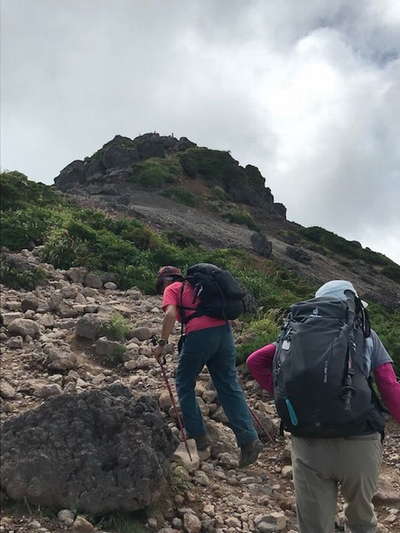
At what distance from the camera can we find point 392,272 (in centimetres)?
4434

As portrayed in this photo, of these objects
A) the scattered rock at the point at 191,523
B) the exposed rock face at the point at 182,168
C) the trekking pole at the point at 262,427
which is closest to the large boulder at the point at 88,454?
the scattered rock at the point at 191,523

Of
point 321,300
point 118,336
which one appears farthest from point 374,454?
point 118,336

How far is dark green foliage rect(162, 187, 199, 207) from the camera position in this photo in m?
44.3

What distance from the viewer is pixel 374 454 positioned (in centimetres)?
289

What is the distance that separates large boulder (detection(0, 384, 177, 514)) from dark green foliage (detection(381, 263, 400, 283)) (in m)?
41.6

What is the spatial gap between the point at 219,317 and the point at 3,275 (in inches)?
250

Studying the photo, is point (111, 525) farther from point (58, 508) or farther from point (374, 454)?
point (374, 454)

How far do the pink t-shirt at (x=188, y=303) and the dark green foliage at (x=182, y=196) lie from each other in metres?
39.2

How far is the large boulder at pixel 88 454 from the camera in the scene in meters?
3.61

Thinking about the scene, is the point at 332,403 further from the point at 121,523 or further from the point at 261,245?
the point at 261,245

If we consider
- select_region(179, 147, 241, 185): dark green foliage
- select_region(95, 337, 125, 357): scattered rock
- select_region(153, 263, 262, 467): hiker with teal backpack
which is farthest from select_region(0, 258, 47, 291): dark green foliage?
select_region(179, 147, 241, 185): dark green foliage

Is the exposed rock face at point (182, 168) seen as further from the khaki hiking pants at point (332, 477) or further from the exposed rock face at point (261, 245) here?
the khaki hiking pants at point (332, 477)

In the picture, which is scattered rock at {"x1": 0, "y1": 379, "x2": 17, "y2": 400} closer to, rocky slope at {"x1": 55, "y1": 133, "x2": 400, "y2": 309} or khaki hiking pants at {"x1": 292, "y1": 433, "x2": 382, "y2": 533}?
khaki hiking pants at {"x1": 292, "y1": 433, "x2": 382, "y2": 533}

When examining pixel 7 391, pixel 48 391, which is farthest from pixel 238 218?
pixel 7 391
